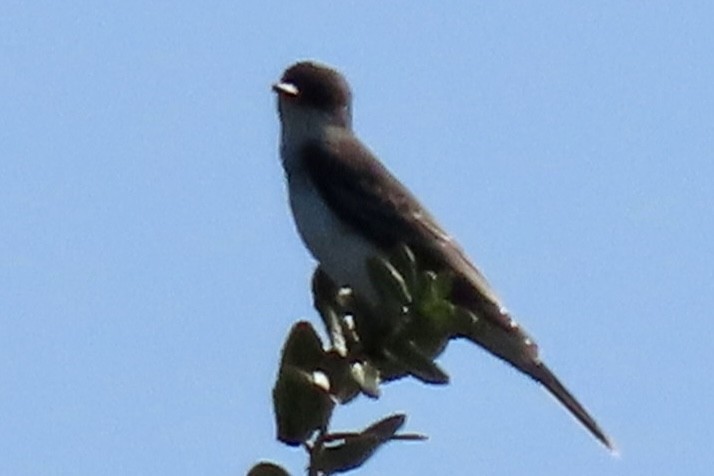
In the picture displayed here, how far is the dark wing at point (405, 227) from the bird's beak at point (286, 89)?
272 millimetres

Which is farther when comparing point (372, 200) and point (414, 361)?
point (372, 200)

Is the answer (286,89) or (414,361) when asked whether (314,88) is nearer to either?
(286,89)

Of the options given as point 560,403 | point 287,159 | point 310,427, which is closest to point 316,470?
point 310,427

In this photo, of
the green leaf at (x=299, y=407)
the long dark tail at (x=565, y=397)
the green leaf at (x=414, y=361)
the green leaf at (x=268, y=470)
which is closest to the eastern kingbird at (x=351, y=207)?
the long dark tail at (x=565, y=397)

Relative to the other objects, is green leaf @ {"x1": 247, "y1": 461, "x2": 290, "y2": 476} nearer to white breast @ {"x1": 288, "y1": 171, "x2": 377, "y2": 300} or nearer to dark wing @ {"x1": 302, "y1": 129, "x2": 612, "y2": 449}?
dark wing @ {"x1": 302, "y1": 129, "x2": 612, "y2": 449}

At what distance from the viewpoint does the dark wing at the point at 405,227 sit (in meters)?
5.52

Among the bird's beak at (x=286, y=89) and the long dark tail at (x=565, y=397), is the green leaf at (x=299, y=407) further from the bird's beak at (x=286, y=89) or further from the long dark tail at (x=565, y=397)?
the bird's beak at (x=286, y=89)

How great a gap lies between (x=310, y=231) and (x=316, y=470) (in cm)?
469

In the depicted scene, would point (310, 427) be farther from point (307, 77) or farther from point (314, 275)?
point (307, 77)

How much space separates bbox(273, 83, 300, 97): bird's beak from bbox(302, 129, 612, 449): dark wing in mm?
272

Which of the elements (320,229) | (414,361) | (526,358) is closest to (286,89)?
(320,229)

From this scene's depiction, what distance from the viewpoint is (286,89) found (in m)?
6.80

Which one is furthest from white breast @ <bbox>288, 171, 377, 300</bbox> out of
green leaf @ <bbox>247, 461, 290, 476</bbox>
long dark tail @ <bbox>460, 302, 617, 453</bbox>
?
green leaf @ <bbox>247, 461, 290, 476</bbox>

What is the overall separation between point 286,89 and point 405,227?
707 millimetres
